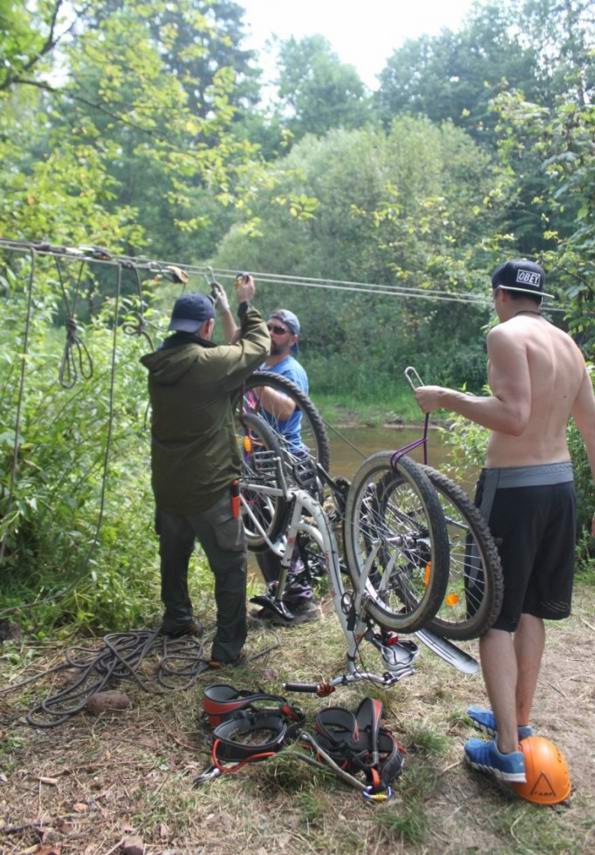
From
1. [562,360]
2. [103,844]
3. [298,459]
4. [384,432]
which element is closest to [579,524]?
[298,459]

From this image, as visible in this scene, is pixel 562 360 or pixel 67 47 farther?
pixel 67 47

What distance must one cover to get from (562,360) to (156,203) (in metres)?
27.9

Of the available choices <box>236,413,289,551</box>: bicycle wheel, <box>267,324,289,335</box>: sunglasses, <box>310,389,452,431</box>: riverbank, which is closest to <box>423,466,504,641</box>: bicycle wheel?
<box>236,413,289,551</box>: bicycle wheel

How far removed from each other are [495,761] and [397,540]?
84 cm

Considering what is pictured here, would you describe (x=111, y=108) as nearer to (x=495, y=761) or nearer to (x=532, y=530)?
(x=532, y=530)

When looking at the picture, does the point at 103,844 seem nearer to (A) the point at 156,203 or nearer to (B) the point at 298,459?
(B) the point at 298,459

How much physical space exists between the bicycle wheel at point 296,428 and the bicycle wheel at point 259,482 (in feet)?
0.25

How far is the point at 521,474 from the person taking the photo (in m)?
2.36

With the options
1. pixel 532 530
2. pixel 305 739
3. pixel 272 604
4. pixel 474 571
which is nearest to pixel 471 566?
pixel 474 571

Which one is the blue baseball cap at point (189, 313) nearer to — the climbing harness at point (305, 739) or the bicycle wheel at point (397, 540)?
the bicycle wheel at point (397, 540)

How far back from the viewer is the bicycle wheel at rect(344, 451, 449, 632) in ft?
7.87

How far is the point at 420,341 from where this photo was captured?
18.3 metres

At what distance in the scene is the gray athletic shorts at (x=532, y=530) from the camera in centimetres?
235

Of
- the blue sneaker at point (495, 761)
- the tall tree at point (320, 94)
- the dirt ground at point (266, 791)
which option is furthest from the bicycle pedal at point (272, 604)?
the tall tree at point (320, 94)
